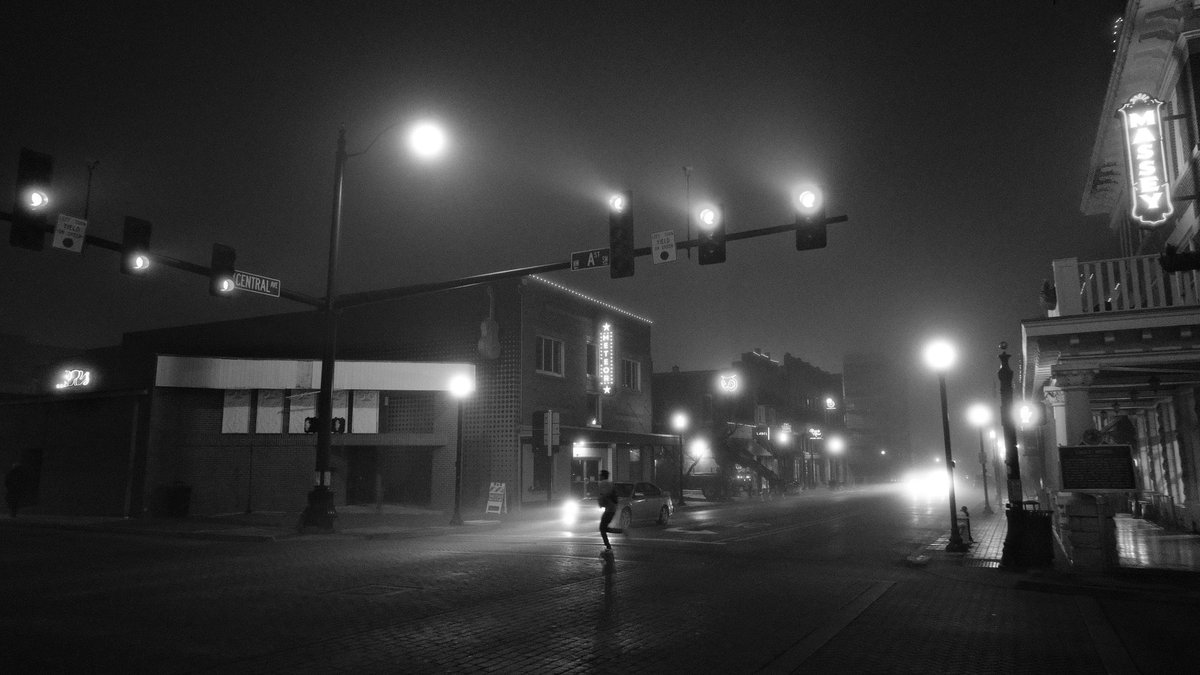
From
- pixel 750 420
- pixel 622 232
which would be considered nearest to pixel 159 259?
pixel 622 232

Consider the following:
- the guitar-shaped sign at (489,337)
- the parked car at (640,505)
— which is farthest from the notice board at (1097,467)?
the guitar-shaped sign at (489,337)

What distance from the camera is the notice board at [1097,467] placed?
42.6 ft

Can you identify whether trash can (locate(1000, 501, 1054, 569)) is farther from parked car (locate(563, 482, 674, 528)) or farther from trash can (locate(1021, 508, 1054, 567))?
parked car (locate(563, 482, 674, 528))

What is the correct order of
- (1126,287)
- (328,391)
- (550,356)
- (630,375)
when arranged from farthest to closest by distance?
(630,375) → (550,356) → (328,391) → (1126,287)

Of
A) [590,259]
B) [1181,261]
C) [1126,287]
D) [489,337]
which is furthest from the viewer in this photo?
[489,337]

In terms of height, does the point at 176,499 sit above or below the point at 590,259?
below

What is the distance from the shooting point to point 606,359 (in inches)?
1542

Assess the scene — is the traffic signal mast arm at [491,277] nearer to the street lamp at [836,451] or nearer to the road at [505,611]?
the road at [505,611]

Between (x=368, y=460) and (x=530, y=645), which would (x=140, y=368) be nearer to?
(x=368, y=460)

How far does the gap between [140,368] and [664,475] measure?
29137mm

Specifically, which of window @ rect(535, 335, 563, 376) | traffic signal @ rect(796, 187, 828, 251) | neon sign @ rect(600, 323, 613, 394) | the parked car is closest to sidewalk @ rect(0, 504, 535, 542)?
the parked car

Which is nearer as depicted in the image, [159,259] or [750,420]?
[159,259]

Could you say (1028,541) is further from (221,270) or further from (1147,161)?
(221,270)

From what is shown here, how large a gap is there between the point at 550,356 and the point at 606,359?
3.71m
